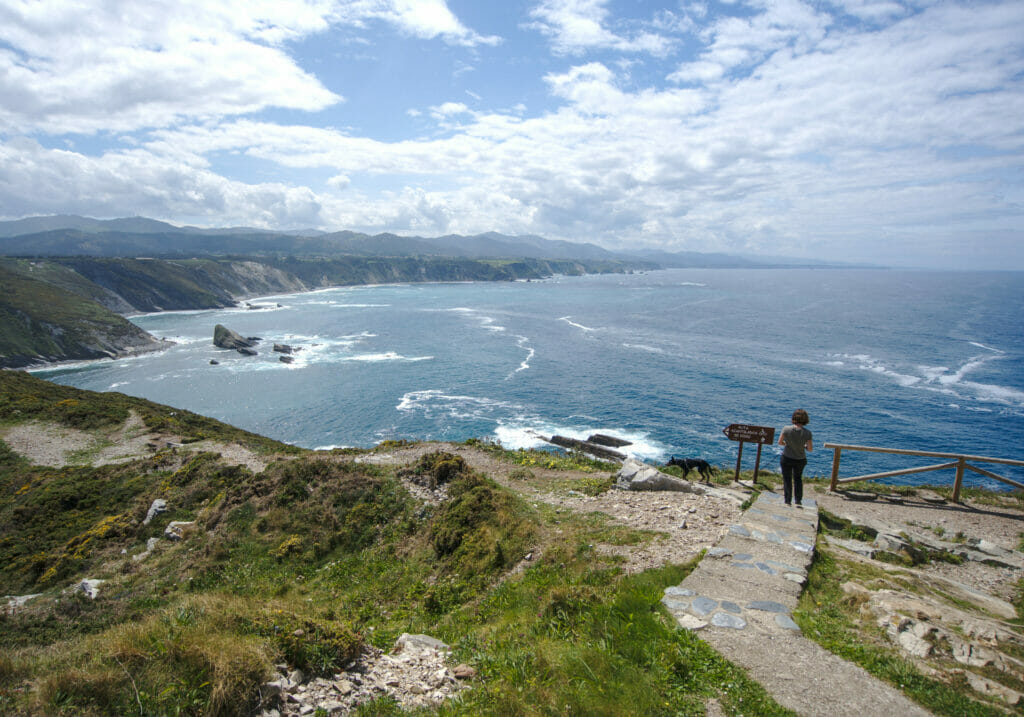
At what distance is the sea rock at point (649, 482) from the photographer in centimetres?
1609

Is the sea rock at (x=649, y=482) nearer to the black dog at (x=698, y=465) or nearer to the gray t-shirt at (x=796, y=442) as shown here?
the black dog at (x=698, y=465)

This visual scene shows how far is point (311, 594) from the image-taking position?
38.6 ft

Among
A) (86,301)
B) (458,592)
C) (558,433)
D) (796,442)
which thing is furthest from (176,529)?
(86,301)

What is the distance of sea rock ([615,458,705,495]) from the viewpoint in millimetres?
16094

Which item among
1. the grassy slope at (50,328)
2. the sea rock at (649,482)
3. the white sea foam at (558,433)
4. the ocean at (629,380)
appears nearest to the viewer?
the sea rock at (649,482)

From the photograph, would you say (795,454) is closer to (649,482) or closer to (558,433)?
(649,482)

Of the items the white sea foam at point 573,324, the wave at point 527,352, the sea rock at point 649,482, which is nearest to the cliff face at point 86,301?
the wave at point 527,352

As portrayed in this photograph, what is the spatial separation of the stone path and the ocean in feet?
93.4

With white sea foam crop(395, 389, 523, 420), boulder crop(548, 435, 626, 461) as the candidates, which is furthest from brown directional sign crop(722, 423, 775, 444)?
white sea foam crop(395, 389, 523, 420)

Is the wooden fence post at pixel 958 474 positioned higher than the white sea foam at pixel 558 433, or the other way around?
the wooden fence post at pixel 958 474

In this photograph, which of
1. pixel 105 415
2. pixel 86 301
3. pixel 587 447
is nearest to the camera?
pixel 105 415

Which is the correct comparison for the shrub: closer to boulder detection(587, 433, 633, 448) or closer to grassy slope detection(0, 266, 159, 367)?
boulder detection(587, 433, 633, 448)

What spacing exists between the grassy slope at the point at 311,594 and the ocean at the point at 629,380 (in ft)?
81.1

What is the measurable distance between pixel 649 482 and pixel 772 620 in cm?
936
